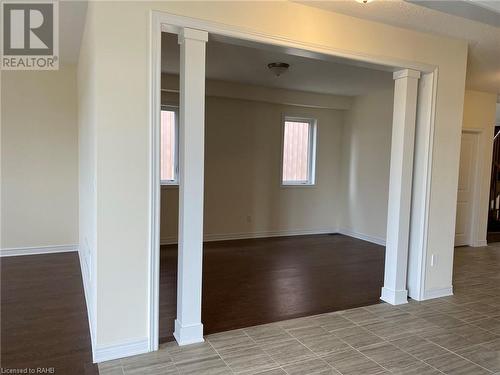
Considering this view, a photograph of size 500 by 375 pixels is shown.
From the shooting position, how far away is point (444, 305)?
12.2 feet

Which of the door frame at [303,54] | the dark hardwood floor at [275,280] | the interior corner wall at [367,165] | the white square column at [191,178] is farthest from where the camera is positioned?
the interior corner wall at [367,165]

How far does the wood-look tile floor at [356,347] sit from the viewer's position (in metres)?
2.53

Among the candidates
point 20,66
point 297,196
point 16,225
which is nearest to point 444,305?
point 297,196

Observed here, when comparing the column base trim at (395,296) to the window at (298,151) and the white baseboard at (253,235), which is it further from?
the window at (298,151)

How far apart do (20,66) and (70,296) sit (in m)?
2.98

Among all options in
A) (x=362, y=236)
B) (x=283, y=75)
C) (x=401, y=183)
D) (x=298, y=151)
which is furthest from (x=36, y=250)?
(x=362, y=236)

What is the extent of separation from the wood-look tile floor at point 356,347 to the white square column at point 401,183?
26 centimetres

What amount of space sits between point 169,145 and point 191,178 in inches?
134

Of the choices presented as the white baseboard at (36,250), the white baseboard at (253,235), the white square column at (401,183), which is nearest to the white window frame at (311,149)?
the white baseboard at (253,235)

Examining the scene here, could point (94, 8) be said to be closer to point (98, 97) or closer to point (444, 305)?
point (98, 97)

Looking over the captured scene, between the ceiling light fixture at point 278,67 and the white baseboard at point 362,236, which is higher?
the ceiling light fixture at point 278,67

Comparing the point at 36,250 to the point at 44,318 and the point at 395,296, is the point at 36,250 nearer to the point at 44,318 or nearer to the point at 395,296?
the point at 44,318

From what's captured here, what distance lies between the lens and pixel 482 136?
6465mm

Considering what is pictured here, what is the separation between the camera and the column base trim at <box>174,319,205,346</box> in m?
2.81
